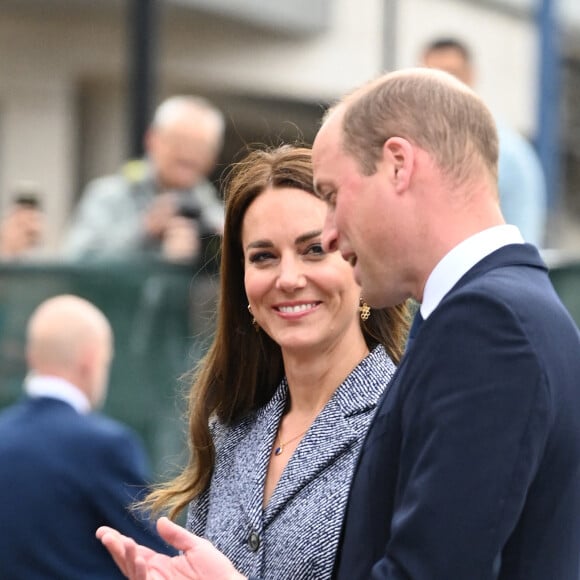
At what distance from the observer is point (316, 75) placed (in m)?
15.7

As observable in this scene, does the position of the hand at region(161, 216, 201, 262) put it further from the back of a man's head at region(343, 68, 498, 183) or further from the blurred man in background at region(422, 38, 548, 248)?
the back of a man's head at region(343, 68, 498, 183)

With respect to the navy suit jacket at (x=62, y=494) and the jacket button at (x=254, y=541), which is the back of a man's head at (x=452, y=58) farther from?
the jacket button at (x=254, y=541)

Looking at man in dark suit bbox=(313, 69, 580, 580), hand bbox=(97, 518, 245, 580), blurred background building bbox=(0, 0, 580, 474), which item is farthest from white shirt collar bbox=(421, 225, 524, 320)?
blurred background building bbox=(0, 0, 580, 474)

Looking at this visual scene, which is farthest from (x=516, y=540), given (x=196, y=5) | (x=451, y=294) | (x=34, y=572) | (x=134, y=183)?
(x=196, y=5)

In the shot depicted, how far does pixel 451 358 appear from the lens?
1901 millimetres

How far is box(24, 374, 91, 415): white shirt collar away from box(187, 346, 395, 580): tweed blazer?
7.58 ft

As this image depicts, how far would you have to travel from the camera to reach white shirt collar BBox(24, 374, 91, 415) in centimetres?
514

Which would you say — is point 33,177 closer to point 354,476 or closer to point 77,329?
point 77,329

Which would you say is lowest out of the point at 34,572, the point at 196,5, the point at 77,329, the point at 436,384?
the point at 34,572

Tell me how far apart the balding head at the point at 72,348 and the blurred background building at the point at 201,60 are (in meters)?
7.20

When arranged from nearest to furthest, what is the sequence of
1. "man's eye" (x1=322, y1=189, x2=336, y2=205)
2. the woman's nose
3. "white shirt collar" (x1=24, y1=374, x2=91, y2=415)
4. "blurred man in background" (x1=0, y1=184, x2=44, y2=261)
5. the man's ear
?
the man's ear → "man's eye" (x1=322, y1=189, x2=336, y2=205) → the woman's nose → "white shirt collar" (x1=24, y1=374, x2=91, y2=415) → "blurred man in background" (x1=0, y1=184, x2=44, y2=261)

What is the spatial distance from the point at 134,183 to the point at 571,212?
16.0 m

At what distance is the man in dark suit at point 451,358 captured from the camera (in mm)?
1868

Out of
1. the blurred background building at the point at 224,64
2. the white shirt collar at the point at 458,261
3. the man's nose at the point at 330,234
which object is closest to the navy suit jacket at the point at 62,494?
the man's nose at the point at 330,234
